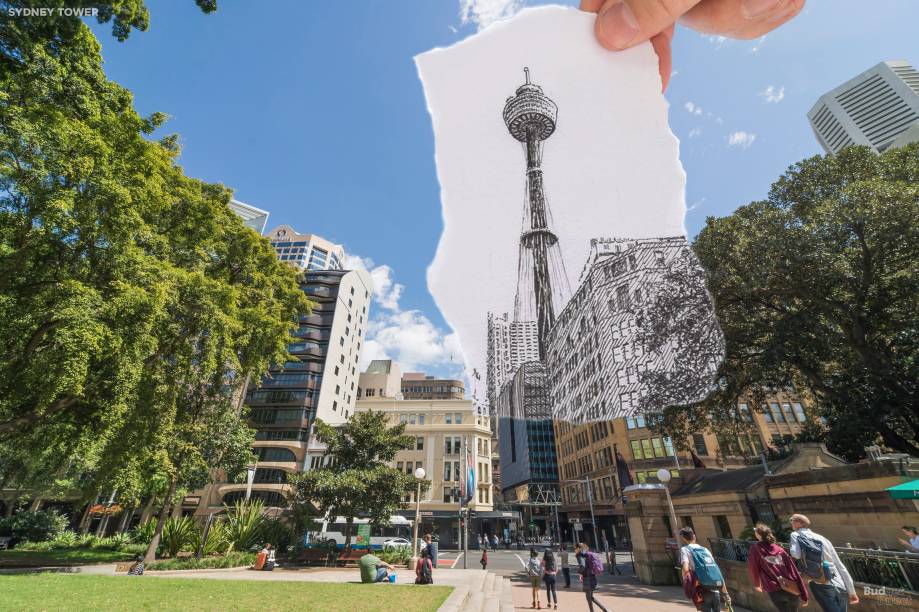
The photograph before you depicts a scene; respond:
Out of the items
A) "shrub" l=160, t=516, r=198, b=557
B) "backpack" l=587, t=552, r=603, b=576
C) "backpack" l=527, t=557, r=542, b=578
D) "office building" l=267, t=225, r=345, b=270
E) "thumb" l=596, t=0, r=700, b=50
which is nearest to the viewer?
"thumb" l=596, t=0, r=700, b=50

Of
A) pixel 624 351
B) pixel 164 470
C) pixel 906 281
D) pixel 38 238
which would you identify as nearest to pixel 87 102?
pixel 38 238

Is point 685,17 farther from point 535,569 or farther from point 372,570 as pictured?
point 372,570

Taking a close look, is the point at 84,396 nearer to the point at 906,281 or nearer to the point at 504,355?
the point at 504,355

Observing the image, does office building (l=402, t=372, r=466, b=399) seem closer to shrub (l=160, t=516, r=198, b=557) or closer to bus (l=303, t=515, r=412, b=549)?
bus (l=303, t=515, r=412, b=549)

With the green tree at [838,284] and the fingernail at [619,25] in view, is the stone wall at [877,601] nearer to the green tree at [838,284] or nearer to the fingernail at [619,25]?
the green tree at [838,284]

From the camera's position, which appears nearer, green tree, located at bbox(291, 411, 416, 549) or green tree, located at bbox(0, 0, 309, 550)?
green tree, located at bbox(0, 0, 309, 550)

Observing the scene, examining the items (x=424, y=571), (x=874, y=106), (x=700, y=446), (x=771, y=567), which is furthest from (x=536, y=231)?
(x=874, y=106)

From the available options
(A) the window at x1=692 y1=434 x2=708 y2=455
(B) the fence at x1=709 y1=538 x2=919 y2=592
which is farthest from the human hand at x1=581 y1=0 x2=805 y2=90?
(A) the window at x1=692 y1=434 x2=708 y2=455
